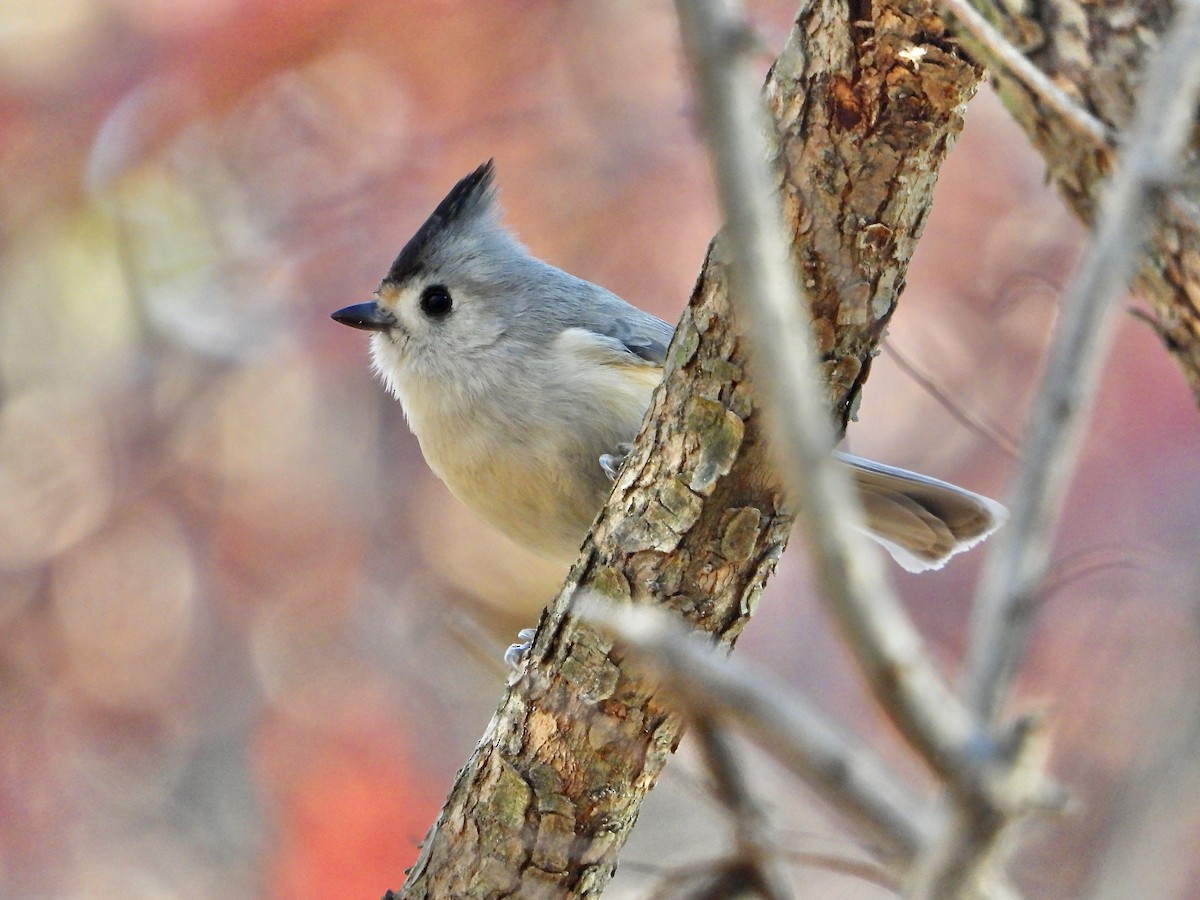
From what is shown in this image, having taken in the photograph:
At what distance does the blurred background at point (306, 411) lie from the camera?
2932mm

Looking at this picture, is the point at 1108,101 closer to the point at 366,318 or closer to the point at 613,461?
the point at 613,461

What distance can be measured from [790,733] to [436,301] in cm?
192

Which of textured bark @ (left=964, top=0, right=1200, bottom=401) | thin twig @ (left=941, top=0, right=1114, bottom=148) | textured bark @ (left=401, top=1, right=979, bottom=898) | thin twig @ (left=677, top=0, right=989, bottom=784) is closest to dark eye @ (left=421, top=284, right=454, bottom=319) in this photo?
textured bark @ (left=401, top=1, right=979, bottom=898)

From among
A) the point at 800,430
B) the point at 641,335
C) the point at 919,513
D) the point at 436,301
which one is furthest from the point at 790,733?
the point at 436,301

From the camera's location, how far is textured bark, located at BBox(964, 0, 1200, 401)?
4.96 ft

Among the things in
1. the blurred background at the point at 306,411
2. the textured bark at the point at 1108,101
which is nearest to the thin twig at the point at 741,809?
the textured bark at the point at 1108,101

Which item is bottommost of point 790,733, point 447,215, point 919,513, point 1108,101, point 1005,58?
point 790,733

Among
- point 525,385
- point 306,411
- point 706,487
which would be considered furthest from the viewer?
point 306,411

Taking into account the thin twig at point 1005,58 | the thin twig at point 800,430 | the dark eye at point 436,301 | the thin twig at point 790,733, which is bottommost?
the thin twig at point 790,733

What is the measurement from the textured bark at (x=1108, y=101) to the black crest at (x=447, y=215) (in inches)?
45.0

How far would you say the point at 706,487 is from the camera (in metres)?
1.50

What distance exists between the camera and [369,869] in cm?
291

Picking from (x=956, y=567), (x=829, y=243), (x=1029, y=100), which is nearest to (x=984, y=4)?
(x=1029, y=100)

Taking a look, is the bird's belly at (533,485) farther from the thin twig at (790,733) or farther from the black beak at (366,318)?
the thin twig at (790,733)
